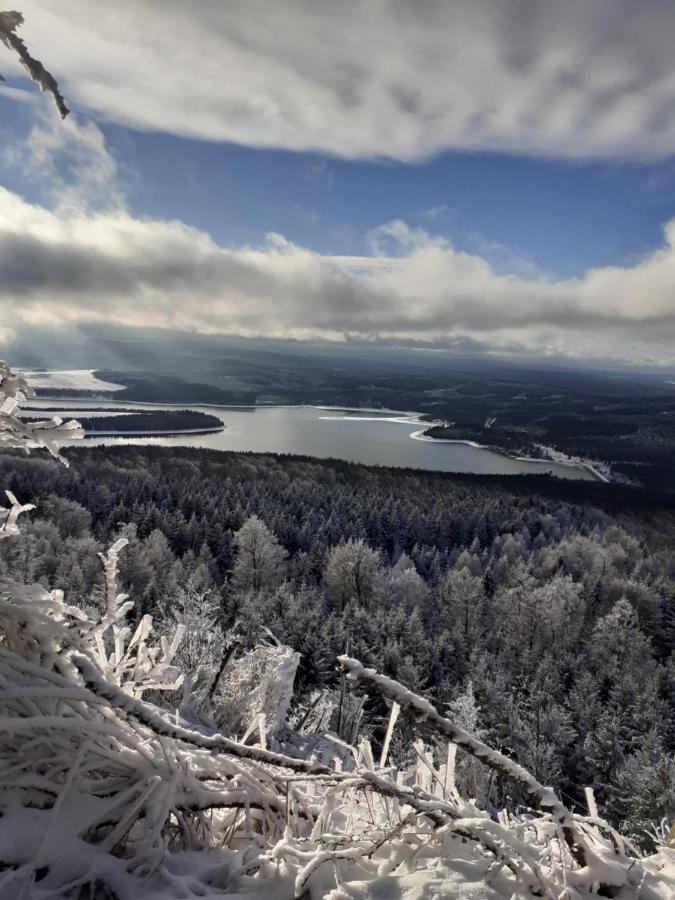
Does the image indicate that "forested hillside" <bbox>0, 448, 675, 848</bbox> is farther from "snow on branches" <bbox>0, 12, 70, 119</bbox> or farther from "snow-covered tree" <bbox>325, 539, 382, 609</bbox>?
"snow on branches" <bbox>0, 12, 70, 119</bbox>

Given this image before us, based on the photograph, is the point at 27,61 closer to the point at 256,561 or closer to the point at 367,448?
the point at 256,561

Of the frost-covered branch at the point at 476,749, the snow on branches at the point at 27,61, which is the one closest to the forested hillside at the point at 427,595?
the frost-covered branch at the point at 476,749

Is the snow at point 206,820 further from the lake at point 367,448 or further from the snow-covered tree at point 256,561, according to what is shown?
the lake at point 367,448

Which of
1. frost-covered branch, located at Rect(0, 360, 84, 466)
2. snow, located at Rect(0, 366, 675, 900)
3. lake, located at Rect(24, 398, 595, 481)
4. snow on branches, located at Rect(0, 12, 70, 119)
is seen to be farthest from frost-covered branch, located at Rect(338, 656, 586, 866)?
lake, located at Rect(24, 398, 595, 481)

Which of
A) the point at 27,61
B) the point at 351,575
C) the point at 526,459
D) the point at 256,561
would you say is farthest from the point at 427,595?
the point at 526,459

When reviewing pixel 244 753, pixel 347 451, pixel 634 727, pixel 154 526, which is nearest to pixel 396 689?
pixel 244 753

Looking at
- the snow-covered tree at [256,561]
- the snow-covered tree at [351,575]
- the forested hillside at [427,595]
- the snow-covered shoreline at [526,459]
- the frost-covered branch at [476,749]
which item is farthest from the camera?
the snow-covered shoreline at [526,459]

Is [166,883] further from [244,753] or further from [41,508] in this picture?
[41,508]
